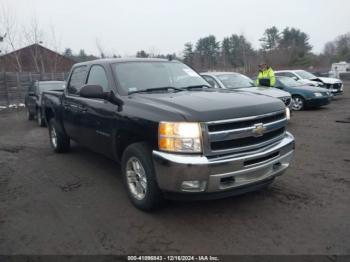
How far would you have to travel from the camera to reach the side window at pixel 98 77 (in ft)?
15.1

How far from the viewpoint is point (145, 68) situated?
15.6 feet

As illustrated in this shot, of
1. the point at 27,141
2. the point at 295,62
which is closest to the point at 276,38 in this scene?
the point at 295,62

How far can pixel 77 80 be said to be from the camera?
5.70 metres

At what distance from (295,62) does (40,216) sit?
53138mm

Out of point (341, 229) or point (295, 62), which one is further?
point (295, 62)

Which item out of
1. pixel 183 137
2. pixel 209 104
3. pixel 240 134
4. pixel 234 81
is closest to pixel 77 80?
pixel 209 104

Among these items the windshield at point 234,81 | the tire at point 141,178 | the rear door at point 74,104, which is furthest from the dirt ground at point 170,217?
the windshield at point 234,81

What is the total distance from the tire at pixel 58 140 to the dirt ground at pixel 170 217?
97 centimetres

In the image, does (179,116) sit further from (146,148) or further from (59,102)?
(59,102)

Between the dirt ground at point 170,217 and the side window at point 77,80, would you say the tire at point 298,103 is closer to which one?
the dirt ground at point 170,217

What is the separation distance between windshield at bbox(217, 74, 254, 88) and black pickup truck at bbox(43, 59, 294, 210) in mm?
5006

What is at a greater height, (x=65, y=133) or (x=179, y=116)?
(x=179, y=116)

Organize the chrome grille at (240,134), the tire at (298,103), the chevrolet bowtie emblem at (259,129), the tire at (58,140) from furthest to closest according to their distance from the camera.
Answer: the tire at (298,103), the tire at (58,140), the chevrolet bowtie emblem at (259,129), the chrome grille at (240,134)

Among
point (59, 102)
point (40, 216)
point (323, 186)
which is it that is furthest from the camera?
point (59, 102)
